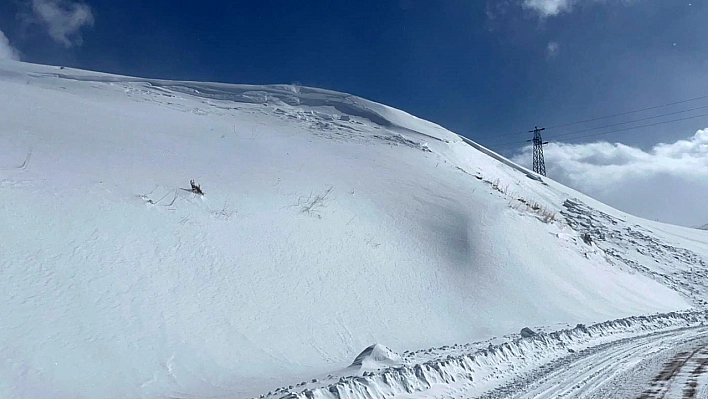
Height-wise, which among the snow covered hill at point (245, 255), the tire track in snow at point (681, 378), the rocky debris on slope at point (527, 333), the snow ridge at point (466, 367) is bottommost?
the snow ridge at point (466, 367)

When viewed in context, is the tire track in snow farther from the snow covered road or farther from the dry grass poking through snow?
the dry grass poking through snow

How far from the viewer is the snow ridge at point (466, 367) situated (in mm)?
6961

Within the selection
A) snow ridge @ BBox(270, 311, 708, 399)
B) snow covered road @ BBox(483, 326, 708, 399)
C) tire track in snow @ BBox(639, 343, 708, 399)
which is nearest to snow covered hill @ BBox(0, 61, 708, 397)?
snow ridge @ BBox(270, 311, 708, 399)

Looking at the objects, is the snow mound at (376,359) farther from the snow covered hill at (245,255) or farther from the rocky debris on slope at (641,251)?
the rocky debris on slope at (641,251)

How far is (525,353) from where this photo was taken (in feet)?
34.1

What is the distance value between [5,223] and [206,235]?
141 inches

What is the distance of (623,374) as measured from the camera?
29.0 feet

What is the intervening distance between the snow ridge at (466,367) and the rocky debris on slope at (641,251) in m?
9.93

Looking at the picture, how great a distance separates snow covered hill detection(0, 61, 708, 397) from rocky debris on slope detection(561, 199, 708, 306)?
0.21 m

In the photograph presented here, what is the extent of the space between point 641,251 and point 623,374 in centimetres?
1929

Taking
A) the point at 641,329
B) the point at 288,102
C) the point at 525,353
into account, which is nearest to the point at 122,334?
the point at 525,353

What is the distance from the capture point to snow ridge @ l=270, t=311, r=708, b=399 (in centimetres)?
696

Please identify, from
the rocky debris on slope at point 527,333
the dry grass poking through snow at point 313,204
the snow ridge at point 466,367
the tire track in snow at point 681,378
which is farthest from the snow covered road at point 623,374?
the dry grass poking through snow at point 313,204

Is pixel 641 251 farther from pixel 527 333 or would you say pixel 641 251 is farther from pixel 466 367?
pixel 466 367
